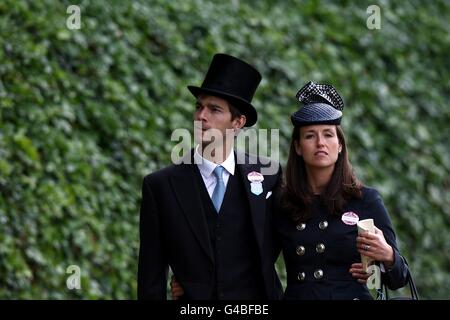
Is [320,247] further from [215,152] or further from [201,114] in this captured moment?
[201,114]

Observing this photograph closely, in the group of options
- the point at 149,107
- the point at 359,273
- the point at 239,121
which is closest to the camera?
the point at 359,273

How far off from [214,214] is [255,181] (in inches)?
10.1

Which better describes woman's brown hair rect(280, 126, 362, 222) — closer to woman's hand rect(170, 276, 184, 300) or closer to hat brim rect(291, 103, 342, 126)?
hat brim rect(291, 103, 342, 126)

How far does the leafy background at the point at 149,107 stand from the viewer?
6.91 metres

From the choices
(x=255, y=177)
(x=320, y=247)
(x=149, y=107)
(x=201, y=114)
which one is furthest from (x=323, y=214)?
(x=149, y=107)

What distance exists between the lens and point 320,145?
4.80m

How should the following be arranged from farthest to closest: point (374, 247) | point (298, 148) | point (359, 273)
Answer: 1. point (298, 148)
2. point (359, 273)
3. point (374, 247)

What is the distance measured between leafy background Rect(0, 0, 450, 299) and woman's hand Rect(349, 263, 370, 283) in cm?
260

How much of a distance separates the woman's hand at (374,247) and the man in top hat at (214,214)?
1.59ft

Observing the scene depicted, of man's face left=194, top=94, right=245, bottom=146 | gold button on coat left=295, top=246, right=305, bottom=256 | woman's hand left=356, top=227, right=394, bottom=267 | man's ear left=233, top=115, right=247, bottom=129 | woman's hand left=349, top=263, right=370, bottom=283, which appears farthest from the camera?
man's ear left=233, top=115, right=247, bottom=129

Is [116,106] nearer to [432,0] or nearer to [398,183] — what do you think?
[398,183]

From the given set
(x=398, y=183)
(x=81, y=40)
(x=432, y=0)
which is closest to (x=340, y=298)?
(x=81, y=40)

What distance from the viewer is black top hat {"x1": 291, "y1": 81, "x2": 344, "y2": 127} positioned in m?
4.83

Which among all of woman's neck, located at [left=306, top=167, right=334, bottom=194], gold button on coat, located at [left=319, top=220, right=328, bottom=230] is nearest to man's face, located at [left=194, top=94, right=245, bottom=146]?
woman's neck, located at [left=306, top=167, right=334, bottom=194]
